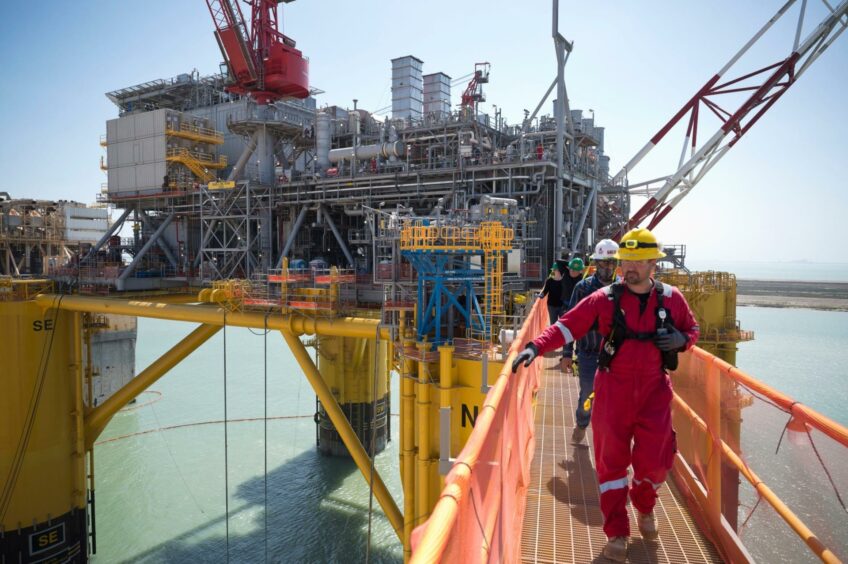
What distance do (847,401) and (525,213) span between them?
70.1 feet

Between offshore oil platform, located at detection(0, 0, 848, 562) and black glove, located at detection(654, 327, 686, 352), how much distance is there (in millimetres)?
6199

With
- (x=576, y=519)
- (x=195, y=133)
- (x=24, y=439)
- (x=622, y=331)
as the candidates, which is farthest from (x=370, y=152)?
(x=622, y=331)

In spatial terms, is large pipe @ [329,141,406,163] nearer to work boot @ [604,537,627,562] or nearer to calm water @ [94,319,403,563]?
calm water @ [94,319,403,563]

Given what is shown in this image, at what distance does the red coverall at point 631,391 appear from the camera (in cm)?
338

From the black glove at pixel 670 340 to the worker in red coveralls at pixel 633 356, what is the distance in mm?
18

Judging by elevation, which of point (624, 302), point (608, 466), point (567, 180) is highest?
point (567, 180)

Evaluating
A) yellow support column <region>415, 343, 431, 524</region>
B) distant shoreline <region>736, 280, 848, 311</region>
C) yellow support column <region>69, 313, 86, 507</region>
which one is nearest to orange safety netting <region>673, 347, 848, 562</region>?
yellow support column <region>415, 343, 431, 524</region>

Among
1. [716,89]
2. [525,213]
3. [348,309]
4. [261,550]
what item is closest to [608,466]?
[348,309]

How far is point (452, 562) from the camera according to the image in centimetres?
176

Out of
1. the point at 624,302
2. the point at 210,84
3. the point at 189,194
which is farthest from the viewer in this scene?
the point at 210,84

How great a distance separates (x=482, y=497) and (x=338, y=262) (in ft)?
70.8

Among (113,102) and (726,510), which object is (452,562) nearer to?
(726,510)

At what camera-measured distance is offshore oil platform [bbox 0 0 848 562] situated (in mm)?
11680

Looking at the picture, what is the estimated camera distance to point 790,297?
7894 centimetres
